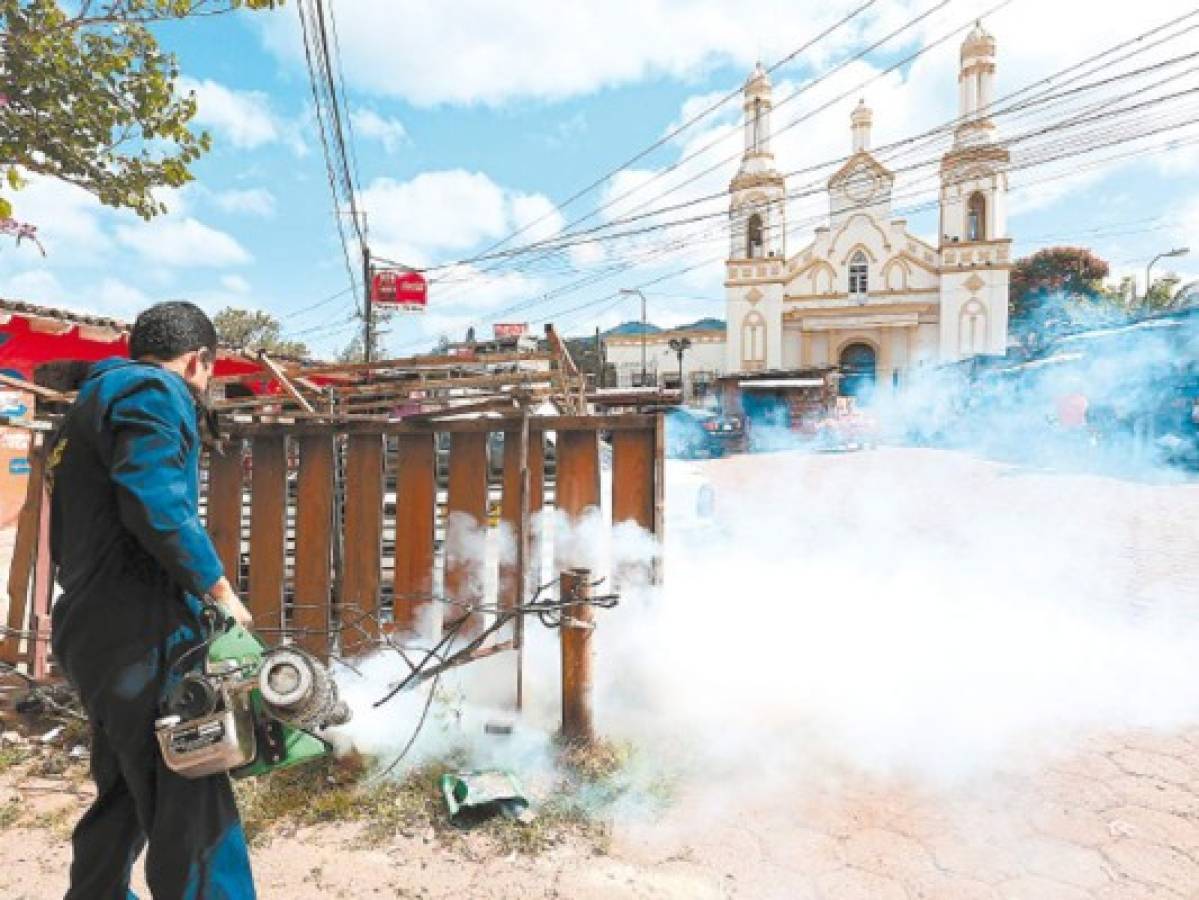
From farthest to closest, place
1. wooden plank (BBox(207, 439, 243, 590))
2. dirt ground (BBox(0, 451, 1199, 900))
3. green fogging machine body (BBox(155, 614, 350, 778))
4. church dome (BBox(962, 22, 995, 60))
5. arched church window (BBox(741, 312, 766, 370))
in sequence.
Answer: arched church window (BBox(741, 312, 766, 370)) → church dome (BBox(962, 22, 995, 60)) → wooden plank (BBox(207, 439, 243, 590)) → dirt ground (BBox(0, 451, 1199, 900)) → green fogging machine body (BBox(155, 614, 350, 778))

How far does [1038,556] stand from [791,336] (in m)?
31.6

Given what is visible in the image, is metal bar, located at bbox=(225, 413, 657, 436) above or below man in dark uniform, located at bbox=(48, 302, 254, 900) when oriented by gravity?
above

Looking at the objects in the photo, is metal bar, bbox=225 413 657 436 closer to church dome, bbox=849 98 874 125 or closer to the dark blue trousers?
the dark blue trousers

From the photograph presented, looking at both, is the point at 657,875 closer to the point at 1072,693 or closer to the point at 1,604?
the point at 1072,693

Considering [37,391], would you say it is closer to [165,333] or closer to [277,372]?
[277,372]

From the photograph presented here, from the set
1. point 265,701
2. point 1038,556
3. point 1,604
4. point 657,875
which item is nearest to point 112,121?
point 1,604

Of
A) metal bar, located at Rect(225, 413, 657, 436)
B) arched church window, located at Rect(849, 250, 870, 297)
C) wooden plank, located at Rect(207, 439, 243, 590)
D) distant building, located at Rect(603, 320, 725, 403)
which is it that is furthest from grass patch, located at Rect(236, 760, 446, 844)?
arched church window, located at Rect(849, 250, 870, 297)

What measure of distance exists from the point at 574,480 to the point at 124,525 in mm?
2010

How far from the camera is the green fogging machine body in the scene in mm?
1857

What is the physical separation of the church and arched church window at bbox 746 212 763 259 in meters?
0.06

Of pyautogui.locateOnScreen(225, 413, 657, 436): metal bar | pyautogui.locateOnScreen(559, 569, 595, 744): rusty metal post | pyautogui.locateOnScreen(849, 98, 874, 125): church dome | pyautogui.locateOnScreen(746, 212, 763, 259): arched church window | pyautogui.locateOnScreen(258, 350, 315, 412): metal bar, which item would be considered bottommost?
pyautogui.locateOnScreen(559, 569, 595, 744): rusty metal post

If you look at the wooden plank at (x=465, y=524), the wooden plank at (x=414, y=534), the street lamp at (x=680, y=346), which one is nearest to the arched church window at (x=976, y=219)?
the street lamp at (x=680, y=346)

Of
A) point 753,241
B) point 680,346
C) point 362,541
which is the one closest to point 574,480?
point 362,541

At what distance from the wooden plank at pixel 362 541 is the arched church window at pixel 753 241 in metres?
36.5
